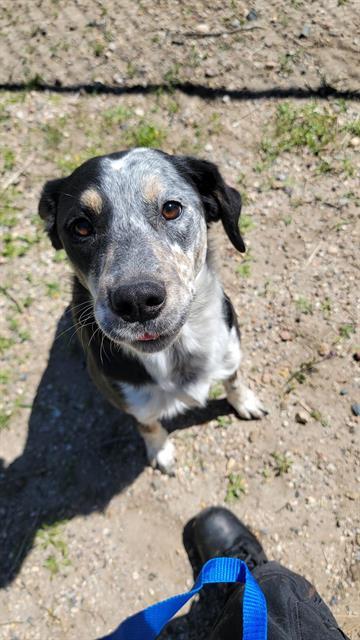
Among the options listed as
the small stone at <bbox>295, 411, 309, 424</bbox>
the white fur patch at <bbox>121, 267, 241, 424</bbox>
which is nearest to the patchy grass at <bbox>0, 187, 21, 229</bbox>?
the white fur patch at <bbox>121, 267, 241, 424</bbox>

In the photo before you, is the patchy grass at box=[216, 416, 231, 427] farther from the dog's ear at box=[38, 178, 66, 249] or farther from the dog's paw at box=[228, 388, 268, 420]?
the dog's ear at box=[38, 178, 66, 249]

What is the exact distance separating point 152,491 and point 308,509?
3.81 feet

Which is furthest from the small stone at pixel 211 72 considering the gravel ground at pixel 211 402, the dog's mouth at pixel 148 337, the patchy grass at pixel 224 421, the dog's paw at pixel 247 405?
the dog's mouth at pixel 148 337

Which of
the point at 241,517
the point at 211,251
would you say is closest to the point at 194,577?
the point at 241,517

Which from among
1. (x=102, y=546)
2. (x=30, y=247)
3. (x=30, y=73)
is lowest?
(x=102, y=546)

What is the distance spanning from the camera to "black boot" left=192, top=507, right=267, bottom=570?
11.5 feet

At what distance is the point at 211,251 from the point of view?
3.20 metres

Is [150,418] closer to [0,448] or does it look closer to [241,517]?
[241,517]

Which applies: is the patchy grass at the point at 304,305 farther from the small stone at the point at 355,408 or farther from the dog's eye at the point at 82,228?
the dog's eye at the point at 82,228

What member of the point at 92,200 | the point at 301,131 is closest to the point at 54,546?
the point at 92,200

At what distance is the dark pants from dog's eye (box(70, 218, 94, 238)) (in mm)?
2337

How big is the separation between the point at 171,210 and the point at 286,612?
7.92 ft

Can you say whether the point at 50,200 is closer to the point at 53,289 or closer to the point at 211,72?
the point at 53,289

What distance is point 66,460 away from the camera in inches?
161
